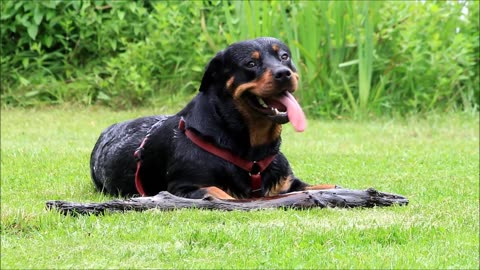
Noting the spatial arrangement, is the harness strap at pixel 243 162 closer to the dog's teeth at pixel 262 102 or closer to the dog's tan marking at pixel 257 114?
the dog's tan marking at pixel 257 114

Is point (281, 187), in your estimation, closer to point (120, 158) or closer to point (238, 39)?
point (120, 158)

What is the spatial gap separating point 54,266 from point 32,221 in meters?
1.02

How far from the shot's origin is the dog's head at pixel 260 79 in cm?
591

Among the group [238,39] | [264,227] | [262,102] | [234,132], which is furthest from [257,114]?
[238,39]

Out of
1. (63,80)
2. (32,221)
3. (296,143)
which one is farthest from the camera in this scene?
(63,80)

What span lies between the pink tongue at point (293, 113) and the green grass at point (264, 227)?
52cm

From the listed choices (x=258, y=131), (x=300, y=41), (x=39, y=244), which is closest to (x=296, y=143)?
(x=300, y=41)

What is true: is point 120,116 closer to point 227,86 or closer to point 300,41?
point 300,41

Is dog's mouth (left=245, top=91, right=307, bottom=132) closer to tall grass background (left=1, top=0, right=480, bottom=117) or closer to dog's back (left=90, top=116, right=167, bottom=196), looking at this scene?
dog's back (left=90, top=116, right=167, bottom=196)

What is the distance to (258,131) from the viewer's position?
6156 millimetres

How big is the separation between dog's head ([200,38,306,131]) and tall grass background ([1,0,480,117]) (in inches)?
222

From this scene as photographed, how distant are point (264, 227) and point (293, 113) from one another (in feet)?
3.22

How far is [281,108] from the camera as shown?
603cm

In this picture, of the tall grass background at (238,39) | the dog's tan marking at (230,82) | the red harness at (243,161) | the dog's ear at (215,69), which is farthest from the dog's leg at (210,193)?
the tall grass background at (238,39)
